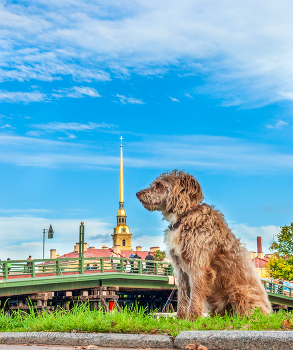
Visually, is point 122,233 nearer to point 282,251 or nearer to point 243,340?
point 282,251

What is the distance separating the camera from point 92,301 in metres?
23.6

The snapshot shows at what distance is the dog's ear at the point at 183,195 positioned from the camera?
16.3 ft

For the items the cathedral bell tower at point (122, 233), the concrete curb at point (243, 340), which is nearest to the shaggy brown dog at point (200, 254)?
the concrete curb at point (243, 340)

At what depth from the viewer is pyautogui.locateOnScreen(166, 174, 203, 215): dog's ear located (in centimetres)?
497

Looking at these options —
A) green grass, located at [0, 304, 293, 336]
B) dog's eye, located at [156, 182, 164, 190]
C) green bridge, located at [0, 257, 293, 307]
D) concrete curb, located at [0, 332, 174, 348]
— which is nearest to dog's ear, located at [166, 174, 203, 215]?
dog's eye, located at [156, 182, 164, 190]

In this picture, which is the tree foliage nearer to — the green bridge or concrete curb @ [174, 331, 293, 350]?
the green bridge

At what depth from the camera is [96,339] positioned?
14.3ft

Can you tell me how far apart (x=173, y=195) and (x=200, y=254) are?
28.6 inches

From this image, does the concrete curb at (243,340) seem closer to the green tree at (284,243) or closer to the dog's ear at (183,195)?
the dog's ear at (183,195)

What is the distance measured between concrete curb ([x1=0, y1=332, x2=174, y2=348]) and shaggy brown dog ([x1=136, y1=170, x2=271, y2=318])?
792 mm

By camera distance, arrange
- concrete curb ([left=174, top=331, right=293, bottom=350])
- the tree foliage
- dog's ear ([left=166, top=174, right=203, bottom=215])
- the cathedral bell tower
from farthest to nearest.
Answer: the cathedral bell tower, the tree foliage, dog's ear ([left=166, top=174, right=203, bottom=215]), concrete curb ([left=174, top=331, right=293, bottom=350])

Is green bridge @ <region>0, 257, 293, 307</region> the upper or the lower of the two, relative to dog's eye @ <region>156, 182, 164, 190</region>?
lower

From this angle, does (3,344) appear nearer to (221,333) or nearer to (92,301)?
(221,333)

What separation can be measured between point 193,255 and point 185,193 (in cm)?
70
